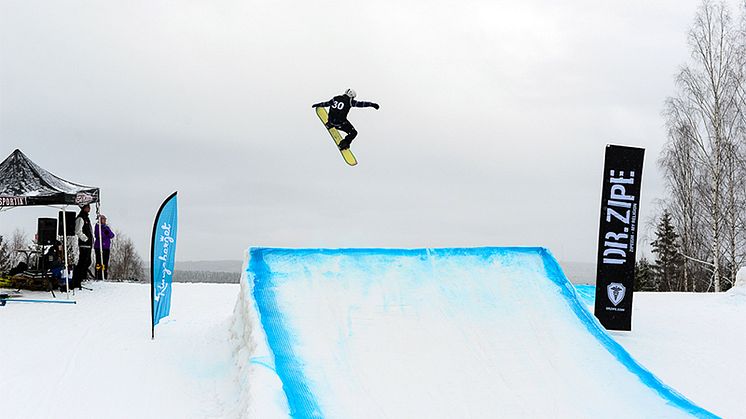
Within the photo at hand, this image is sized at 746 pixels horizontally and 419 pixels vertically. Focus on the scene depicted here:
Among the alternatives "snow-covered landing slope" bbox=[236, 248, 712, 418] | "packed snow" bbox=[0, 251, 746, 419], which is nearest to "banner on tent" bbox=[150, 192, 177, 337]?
"packed snow" bbox=[0, 251, 746, 419]

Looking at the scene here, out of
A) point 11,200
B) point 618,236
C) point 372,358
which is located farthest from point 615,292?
point 11,200

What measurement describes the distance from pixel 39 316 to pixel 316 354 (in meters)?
6.41

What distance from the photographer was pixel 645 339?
906 centimetres

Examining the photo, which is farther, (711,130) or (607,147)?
(711,130)

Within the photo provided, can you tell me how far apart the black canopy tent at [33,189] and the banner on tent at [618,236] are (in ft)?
31.4

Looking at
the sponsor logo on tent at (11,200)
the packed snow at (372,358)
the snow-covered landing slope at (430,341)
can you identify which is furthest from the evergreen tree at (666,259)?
the sponsor logo on tent at (11,200)

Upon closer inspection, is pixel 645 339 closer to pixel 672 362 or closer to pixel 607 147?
pixel 672 362

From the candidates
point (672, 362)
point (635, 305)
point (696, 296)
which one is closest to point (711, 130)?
point (696, 296)

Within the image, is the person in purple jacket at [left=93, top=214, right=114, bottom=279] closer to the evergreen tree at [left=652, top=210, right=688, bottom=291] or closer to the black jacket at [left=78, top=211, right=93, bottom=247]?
the black jacket at [left=78, top=211, right=93, bottom=247]

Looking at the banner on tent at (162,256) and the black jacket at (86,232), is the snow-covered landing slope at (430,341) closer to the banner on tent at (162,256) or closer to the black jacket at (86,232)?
the banner on tent at (162,256)

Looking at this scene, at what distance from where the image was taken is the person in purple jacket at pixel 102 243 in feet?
50.0

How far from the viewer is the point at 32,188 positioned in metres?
13.2

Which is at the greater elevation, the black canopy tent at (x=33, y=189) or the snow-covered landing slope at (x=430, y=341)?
the black canopy tent at (x=33, y=189)

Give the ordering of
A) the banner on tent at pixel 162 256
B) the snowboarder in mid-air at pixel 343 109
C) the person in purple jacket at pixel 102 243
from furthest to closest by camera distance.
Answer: the person in purple jacket at pixel 102 243 < the snowboarder in mid-air at pixel 343 109 < the banner on tent at pixel 162 256
